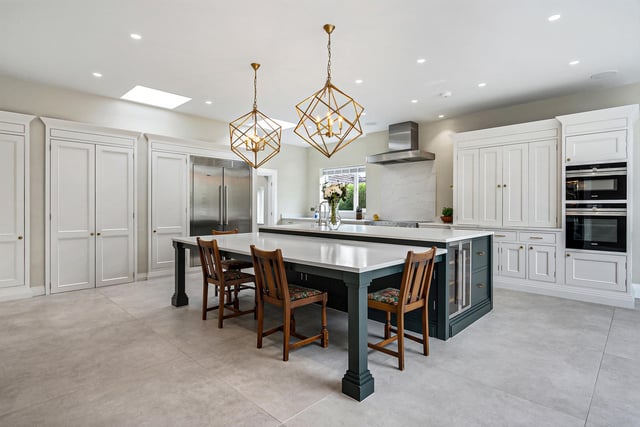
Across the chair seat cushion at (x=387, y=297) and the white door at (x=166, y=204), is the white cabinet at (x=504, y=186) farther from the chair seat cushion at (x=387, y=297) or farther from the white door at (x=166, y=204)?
the white door at (x=166, y=204)

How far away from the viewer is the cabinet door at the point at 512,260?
477cm

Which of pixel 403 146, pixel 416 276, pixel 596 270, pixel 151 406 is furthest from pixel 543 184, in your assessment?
pixel 151 406

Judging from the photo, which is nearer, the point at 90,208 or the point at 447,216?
the point at 90,208

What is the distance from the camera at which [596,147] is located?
165 inches

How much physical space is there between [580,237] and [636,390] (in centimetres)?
261

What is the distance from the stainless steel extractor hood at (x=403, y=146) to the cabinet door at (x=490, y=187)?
3.86 feet

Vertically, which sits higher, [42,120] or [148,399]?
[42,120]

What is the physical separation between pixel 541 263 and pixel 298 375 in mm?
3902

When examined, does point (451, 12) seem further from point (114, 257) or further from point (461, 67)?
point (114, 257)

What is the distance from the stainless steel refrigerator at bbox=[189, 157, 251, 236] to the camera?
239 inches

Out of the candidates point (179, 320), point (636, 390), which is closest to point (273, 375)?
point (179, 320)

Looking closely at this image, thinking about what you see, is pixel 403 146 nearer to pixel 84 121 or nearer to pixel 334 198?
pixel 334 198

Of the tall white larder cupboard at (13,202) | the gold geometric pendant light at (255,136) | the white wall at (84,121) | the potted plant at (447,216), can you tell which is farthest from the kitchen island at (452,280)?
the tall white larder cupboard at (13,202)

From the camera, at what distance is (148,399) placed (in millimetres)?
2084
